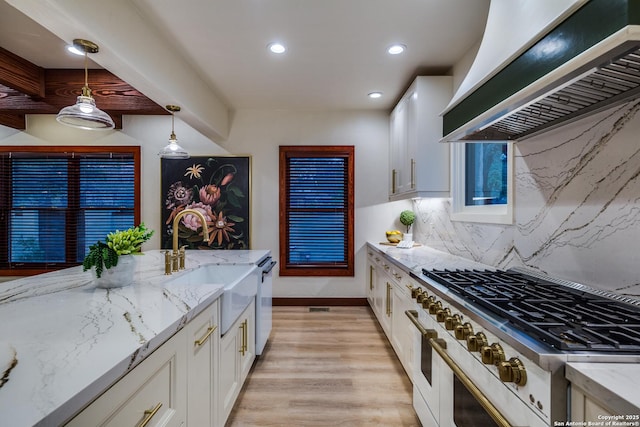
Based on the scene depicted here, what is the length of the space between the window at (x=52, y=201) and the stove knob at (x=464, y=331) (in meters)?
4.41

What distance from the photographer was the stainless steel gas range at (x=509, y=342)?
30.8 inches

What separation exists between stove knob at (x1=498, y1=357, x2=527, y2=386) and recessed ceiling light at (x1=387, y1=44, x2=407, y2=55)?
2.54 meters

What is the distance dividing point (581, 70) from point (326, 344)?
9.35 ft

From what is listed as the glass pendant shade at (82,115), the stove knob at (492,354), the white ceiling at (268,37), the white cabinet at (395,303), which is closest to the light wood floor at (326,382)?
the white cabinet at (395,303)

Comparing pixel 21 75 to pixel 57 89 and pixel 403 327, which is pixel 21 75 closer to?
pixel 57 89

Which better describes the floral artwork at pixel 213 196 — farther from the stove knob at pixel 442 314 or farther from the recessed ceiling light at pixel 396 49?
the stove knob at pixel 442 314

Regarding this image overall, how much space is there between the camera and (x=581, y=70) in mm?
895

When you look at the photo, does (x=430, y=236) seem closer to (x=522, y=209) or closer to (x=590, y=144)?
(x=522, y=209)

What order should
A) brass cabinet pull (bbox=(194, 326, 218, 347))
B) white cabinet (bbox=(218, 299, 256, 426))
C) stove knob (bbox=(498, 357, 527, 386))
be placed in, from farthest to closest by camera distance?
white cabinet (bbox=(218, 299, 256, 426)) → brass cabinet pull (bbox=(194, 326, 218, 347)) → stove knob (bbox=(498, 357, 527, 386))

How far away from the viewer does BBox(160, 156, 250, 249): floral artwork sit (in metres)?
4.30

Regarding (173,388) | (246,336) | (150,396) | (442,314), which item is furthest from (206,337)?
(442,314)

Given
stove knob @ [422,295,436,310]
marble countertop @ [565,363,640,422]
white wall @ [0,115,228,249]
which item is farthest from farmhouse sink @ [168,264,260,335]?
white wall @ [0,115,228,249]

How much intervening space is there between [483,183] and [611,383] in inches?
83.2

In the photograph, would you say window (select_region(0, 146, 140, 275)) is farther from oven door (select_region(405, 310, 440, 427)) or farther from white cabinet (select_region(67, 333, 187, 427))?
oven door (select_region(405, 310, 440, 427))
